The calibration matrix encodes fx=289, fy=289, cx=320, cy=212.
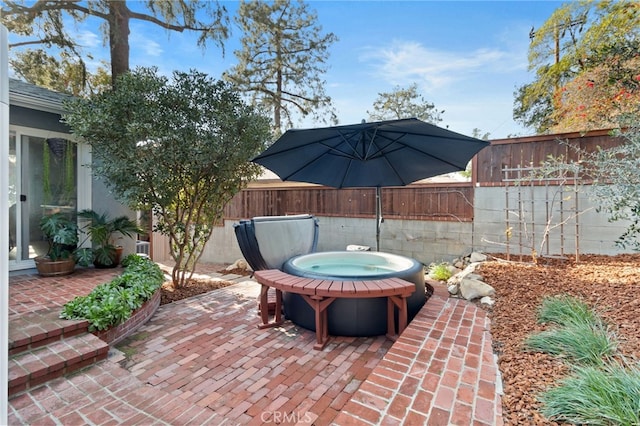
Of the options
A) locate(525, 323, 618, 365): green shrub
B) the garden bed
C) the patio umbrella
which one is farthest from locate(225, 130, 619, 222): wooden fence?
locate(525, 323, 618, 365): green shrub

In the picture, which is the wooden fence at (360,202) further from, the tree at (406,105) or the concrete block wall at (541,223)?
the tree at (406,105)

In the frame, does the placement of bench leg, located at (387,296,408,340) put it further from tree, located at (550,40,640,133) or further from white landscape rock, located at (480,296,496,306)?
tree, located at (550,40,640,133)

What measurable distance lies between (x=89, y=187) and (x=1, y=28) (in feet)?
17.0

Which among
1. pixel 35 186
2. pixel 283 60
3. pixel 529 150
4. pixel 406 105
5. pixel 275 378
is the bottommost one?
pixel 275 378

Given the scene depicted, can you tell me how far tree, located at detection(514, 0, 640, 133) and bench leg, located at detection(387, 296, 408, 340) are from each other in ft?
26.3

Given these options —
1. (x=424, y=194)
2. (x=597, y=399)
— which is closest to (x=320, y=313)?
(x=597, y=399)

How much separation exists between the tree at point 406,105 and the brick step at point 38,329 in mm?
18592

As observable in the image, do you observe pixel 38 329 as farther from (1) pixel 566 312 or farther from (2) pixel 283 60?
(2) pixel 283 60

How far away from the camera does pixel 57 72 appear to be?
27.6ft

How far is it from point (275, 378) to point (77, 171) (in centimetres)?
595

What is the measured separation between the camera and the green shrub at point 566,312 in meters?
2.91

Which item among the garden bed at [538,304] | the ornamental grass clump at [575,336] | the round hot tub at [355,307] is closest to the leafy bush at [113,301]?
the round hot tub at [355,307]

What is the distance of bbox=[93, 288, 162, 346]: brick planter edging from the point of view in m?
3.41

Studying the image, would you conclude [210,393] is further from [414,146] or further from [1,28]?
[414,146]
